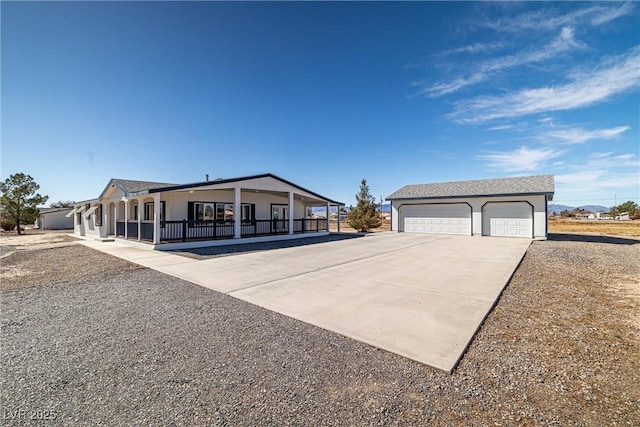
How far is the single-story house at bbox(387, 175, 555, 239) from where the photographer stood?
16703 mm

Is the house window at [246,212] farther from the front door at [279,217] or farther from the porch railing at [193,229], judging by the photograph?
the front door at [279,217]

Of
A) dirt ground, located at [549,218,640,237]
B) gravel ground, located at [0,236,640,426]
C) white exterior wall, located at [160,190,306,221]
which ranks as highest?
white exterior wall, located at [160,190,306,221]

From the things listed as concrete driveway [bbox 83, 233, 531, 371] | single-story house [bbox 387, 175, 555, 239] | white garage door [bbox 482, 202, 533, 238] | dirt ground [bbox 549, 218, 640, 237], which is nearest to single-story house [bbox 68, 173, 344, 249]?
concrete driveway [bbox 83, 233, 531, 371]

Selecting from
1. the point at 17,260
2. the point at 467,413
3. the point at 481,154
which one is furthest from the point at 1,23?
Answer: the point at 481,154

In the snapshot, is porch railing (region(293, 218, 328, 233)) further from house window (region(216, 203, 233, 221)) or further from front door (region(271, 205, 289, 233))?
house window (region(216, 203, 233, 221))

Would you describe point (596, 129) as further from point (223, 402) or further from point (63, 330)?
point (63, 330)

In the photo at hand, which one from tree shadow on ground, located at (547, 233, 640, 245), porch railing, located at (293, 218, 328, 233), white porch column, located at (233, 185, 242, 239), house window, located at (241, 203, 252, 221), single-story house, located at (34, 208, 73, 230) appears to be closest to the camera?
white porch column, located at (233, 185, 242, 239)

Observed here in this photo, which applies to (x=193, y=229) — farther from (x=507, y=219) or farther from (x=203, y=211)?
(x=507, y=219)

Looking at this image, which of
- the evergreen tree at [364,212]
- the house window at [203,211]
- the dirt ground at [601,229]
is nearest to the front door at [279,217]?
the house window at [203,211]

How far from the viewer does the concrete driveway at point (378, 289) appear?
3.62 m

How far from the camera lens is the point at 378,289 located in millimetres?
5754

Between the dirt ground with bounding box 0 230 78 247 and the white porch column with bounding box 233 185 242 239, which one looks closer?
the white porch column with bounding box 233 185 242 239

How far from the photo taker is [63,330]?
12.6 ft

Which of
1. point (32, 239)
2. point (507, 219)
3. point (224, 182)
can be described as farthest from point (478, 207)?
point (32, 239)
